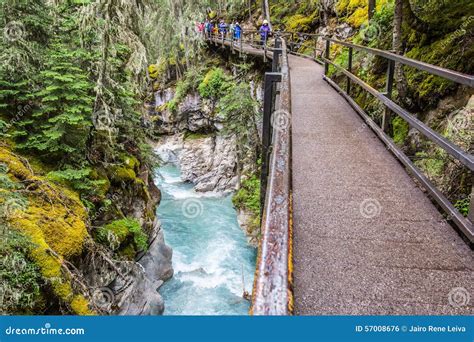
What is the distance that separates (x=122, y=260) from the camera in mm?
9383

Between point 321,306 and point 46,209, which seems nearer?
point 321,306

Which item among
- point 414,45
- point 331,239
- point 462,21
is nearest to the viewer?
point 331,239

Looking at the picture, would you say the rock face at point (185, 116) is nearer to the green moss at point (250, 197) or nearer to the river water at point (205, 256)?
the river water at point (205, 256)

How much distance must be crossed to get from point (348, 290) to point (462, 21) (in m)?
7.31

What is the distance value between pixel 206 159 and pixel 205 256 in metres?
14.3

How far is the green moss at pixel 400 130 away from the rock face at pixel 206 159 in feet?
57.5

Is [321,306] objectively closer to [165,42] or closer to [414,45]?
[414,45]

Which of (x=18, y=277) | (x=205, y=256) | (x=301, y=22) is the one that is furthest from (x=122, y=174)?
(x=301, y=22)

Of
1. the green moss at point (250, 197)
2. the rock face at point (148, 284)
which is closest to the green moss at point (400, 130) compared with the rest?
the rock face at point (148, 284)

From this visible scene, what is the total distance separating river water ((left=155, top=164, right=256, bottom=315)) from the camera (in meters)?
13.7

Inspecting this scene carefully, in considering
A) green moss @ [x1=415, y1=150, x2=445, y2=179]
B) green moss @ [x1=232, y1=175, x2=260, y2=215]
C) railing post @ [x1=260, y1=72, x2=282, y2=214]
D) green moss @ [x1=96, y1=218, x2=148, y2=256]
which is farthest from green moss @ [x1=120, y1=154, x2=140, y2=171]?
green moss @ [x1=415, y1=150, x2=445, y2=179]

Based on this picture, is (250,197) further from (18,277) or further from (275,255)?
(275,255)

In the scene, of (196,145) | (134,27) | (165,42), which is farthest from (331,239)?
(165,42)

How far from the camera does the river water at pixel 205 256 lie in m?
13.7
